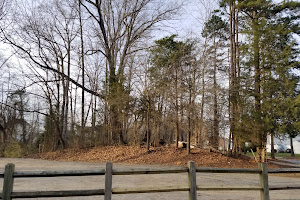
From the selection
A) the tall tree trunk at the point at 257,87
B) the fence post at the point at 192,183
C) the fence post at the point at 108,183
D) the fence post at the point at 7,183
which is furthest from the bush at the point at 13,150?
the fence post at the point at 192,183

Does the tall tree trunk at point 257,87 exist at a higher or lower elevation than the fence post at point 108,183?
higher

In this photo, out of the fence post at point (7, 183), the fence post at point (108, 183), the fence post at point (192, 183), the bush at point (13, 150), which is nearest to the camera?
the fence post at point (7, 183)

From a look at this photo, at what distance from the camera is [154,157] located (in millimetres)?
16594

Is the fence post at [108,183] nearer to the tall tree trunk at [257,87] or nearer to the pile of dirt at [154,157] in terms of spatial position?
the pile of dirt at [154,157]

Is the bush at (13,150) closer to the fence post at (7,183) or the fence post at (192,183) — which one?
the fence post at (7,183)

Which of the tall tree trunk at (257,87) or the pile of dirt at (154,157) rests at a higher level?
the tall tree trunk at (257,87)

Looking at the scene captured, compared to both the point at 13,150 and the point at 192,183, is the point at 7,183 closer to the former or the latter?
the point at 192,183

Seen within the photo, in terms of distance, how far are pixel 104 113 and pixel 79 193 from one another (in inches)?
688

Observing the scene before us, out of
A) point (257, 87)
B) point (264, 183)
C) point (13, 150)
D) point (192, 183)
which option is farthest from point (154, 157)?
point (13, 150)

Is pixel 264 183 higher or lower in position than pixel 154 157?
higher

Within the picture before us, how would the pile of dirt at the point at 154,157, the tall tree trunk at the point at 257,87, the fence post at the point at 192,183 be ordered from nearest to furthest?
the fence post at the point at 192,183 < the pile of dirt at the point at 154,157 < the tall tree trunk at the point at 257,87

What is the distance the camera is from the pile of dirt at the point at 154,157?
15414mm

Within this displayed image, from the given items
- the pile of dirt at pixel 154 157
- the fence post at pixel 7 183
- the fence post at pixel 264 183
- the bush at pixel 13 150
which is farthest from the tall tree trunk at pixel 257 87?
the bush at pixel 13 150

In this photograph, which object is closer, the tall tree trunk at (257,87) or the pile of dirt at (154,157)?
the pile of dirt at (154,157)
